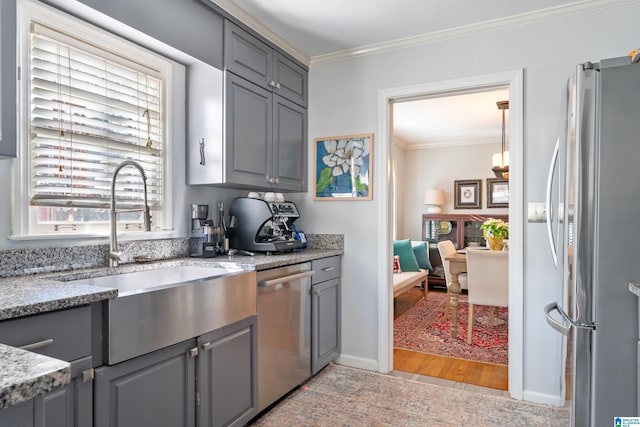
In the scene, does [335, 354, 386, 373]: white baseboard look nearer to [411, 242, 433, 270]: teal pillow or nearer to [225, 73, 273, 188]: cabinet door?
[225, 73, 273, 188]: cabinet door

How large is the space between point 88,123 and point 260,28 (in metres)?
1.27

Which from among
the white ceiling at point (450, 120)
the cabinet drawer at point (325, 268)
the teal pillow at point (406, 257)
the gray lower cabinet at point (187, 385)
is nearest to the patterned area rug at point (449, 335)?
the teal pillow at point (406, 257)

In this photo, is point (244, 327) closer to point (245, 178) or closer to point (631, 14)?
point (245, 178)

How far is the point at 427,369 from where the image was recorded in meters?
2.96

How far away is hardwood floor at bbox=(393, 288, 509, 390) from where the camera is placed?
2762 mm

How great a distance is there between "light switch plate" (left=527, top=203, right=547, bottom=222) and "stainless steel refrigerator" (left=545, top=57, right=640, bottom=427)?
97cm

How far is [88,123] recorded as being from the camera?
1955 mm

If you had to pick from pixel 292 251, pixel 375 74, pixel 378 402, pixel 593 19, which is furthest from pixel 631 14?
pixel 378 402

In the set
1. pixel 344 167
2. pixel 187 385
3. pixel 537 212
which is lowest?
pixel 187 385

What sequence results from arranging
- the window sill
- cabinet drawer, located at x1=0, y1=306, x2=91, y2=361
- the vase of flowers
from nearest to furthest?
cabinet drawer, located at x1=0, y1=306, x2=91, y2=361, the window sill, the vase of flowers

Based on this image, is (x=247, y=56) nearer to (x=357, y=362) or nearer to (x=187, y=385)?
(x=187, y=385)

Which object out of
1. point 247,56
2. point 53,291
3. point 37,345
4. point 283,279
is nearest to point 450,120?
point 247,56

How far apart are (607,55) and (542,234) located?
1.12 meters

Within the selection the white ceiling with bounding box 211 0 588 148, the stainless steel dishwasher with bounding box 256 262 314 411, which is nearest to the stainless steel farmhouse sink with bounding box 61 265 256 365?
the stainless steel dishwasher with bounding box 256 262 314 411
